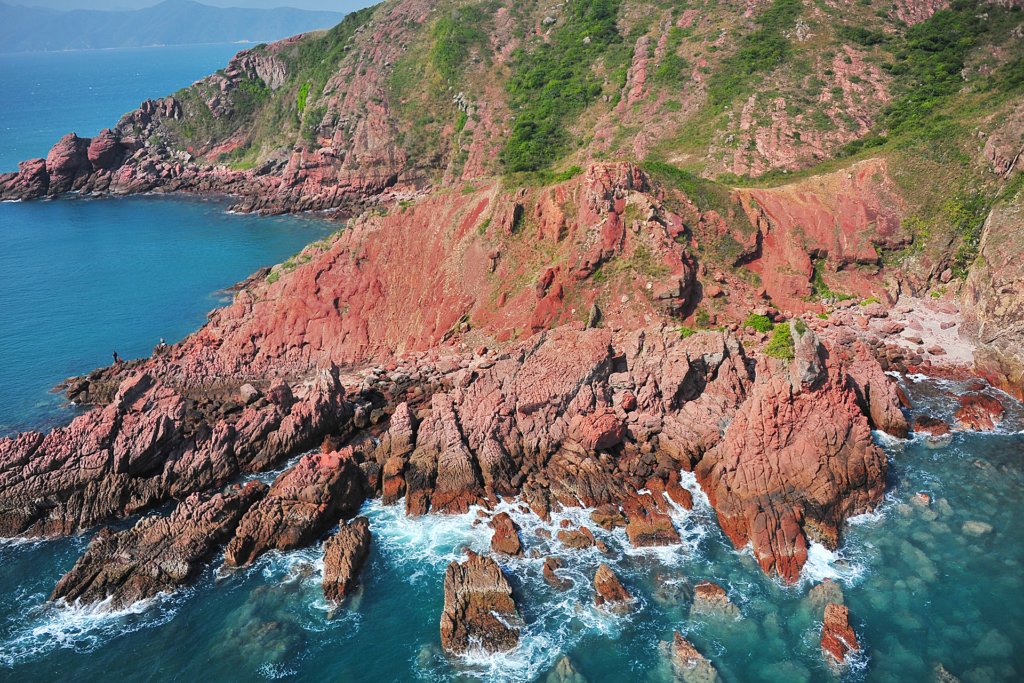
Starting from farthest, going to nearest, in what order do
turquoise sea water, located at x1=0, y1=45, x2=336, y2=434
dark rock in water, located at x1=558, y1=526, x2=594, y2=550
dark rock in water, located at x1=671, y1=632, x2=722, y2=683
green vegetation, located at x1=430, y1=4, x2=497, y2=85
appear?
green vegetation, located at x1=430, y1=4, x2=497, y2=85
turquoise sea water, located at x1=0, y1=45, x2=336, y2=434
dark rock in water, located at x1=558, y1=526, x2=594, y2=550
dark rock in water, located at x1=671, y1=632, x2=722, y2=683

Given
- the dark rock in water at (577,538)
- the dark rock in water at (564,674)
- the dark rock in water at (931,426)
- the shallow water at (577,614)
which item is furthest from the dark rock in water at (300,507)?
the dark rock in water at (931,426)

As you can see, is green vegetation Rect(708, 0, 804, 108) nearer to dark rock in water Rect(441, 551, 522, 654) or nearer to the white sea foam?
dark rock in water Rect(441, 551, 522, 654)

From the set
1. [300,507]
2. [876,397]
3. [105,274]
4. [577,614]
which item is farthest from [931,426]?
[105,274]

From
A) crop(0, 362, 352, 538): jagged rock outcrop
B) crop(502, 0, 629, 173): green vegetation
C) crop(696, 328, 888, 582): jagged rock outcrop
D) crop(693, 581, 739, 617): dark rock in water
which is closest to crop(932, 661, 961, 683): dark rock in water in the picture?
crop(696, 328, 888, 582): jagged rock outcrop

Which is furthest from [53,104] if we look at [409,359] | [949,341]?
[949,341]

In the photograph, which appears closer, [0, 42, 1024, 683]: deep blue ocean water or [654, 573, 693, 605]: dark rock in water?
[0, 42, 1024, 683]: deep blue ocean water

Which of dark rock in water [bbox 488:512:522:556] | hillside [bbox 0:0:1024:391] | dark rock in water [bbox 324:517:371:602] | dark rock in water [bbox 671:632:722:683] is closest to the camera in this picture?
dark rock in water [bbox 671:632:722:683]

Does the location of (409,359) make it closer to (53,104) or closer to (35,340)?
(35,340)

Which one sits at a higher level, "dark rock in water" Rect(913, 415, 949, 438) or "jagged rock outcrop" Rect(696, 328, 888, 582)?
"jagged rock outcrop" Rect(696, 328, 888, 582)
